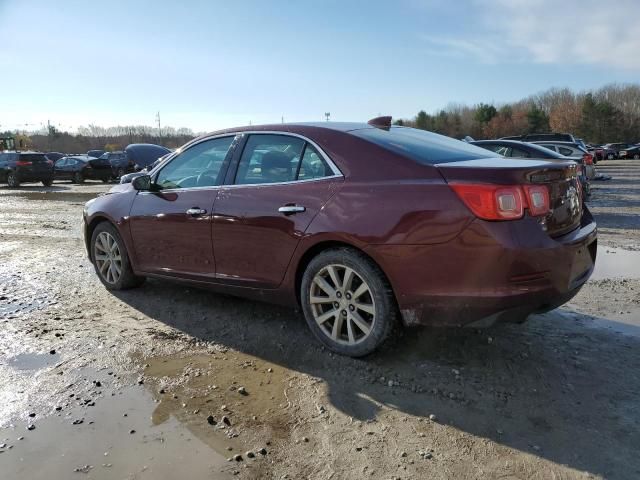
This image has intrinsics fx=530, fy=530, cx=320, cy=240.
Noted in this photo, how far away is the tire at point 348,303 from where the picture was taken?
138 inches

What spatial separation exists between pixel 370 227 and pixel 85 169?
2681 centimetres

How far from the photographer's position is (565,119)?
7331cm

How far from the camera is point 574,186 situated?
3.68 m

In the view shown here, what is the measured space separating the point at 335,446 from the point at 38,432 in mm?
1656

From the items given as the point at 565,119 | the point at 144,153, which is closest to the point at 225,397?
the point at 144,153

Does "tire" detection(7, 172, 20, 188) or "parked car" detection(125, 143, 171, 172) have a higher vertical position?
"parked car" detection(125, 143, 171, 172)

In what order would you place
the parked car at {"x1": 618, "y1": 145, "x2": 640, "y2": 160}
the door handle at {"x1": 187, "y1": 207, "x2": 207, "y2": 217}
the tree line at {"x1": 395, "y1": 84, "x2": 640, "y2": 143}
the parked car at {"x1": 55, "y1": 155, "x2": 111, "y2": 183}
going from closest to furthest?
1. the door handle at {"x1": 187, "y1": 207, "x2": 207, "y2": 217}
2. the parked car at {"x1": 55, "y1": 155, "x2": 111, "y2": 183}
3. the parked car at {"x1": 618, "y1": 145, "x2": 640, "y2": 160}
4. the tree line at {"x1": 395, "y1": 84, "x2": 640, "y2": 143}

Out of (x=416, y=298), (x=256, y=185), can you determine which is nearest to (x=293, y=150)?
(x=256, y=185)

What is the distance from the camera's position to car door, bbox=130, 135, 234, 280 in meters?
4.48

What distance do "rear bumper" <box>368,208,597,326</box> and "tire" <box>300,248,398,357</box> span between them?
0.11 meters

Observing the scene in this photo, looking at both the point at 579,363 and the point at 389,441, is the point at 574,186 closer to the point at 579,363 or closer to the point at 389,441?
the point at 579,363

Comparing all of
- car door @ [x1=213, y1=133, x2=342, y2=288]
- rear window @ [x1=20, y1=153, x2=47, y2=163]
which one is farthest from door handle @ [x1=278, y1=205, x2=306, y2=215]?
rear window @ [x1=20, y1=153, x2=47, y2=163]

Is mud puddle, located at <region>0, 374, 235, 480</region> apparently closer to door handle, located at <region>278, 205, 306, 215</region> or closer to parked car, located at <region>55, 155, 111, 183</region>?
door handle, located at <region>278, 205, 306, 215</region>

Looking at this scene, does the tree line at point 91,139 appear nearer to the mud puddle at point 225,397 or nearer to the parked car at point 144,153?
the parked car at point 144,153
